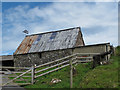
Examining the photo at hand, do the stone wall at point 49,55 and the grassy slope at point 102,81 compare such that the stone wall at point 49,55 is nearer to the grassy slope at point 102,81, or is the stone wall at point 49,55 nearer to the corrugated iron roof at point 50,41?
the corrugated iron roof at point 50,41

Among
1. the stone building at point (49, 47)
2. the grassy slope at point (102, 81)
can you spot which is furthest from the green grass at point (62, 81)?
the stone building at point (49, 47)

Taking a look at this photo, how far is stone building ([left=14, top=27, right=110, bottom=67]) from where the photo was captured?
20.4 m

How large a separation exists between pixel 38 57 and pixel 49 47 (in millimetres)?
2398

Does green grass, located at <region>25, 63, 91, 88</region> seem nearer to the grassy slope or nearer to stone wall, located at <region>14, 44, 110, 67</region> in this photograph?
the grassy slope

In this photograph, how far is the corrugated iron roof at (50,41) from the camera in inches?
854

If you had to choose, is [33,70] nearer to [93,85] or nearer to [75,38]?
[93,85]

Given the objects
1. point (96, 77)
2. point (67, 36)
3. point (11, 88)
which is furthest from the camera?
point (67, 36)

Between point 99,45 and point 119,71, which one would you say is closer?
point 119,71

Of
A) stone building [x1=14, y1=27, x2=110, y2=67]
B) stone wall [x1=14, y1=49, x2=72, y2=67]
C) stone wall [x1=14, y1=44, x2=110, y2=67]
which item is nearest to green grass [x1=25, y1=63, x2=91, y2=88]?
stone wall [x1=14, y1=44, x2=110, y2=67]

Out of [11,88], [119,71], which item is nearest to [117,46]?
[119,71]

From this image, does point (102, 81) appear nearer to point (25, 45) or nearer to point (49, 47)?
point (49, 47)

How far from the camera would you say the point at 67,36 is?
75.3 feet

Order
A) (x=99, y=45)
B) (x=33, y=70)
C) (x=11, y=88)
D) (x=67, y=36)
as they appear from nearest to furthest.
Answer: (x=11, y=88), (x=33, y=70), (x=99, y=45), (x=67, y=36)

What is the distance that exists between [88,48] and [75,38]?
3.73 metres
